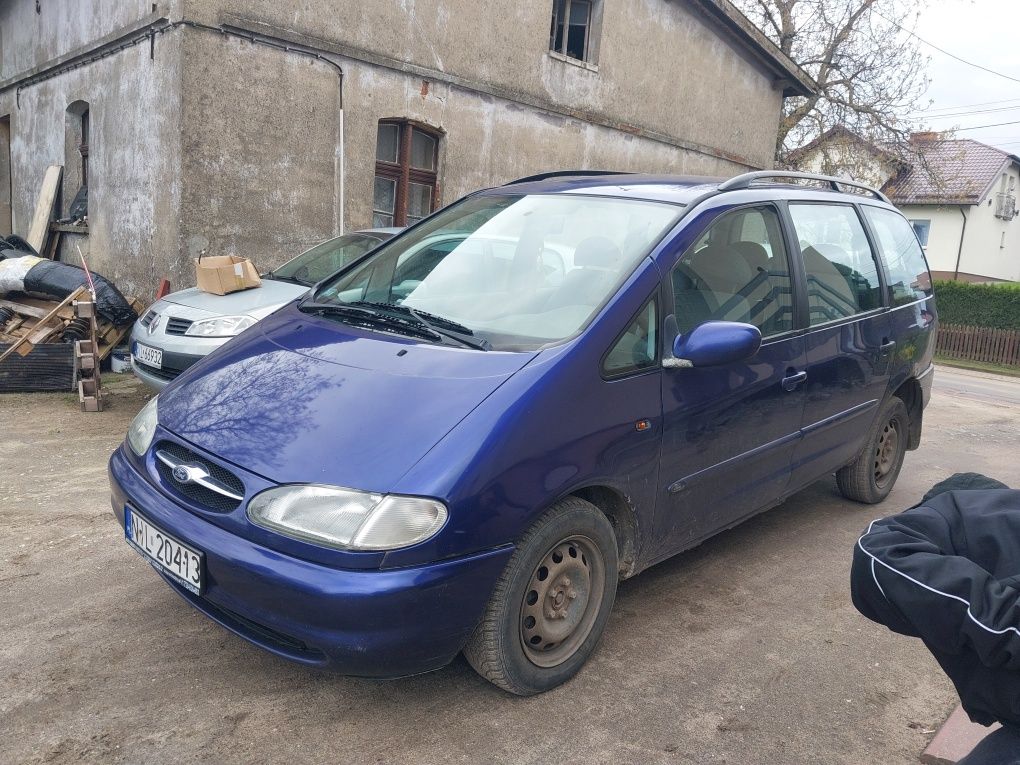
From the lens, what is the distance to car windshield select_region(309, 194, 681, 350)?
3143 millimetres

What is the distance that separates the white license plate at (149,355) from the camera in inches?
245

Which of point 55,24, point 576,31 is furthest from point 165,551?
point 576,31

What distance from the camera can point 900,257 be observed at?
5.09m

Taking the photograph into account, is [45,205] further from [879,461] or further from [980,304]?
[980,304]

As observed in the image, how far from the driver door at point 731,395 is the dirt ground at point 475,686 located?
437 millimetres

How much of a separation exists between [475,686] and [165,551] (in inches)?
45.4

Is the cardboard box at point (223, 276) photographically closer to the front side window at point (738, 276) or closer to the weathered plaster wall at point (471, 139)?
the weathered plaster wall at point (471, 139)

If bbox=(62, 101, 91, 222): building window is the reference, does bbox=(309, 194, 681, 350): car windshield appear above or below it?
below

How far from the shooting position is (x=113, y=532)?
4.23m

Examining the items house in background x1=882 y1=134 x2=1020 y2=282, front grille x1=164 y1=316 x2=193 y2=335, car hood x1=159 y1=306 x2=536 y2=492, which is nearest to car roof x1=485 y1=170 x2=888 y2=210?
car hood x1=159 y1=306 x2=536 y2=492

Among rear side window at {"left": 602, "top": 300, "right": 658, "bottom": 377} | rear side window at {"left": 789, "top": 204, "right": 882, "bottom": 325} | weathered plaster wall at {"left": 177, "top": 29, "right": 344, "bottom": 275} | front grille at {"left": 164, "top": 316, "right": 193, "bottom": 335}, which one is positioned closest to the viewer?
rear side window at {"left": 602, "top": 300, "right": 658, "bottom": 377}

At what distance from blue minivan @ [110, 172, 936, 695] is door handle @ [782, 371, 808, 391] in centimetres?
2

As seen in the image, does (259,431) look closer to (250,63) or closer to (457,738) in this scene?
(457,738)

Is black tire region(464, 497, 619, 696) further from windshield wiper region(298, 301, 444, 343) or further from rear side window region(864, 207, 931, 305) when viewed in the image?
rear side window region(864, 207, 931, 305)
